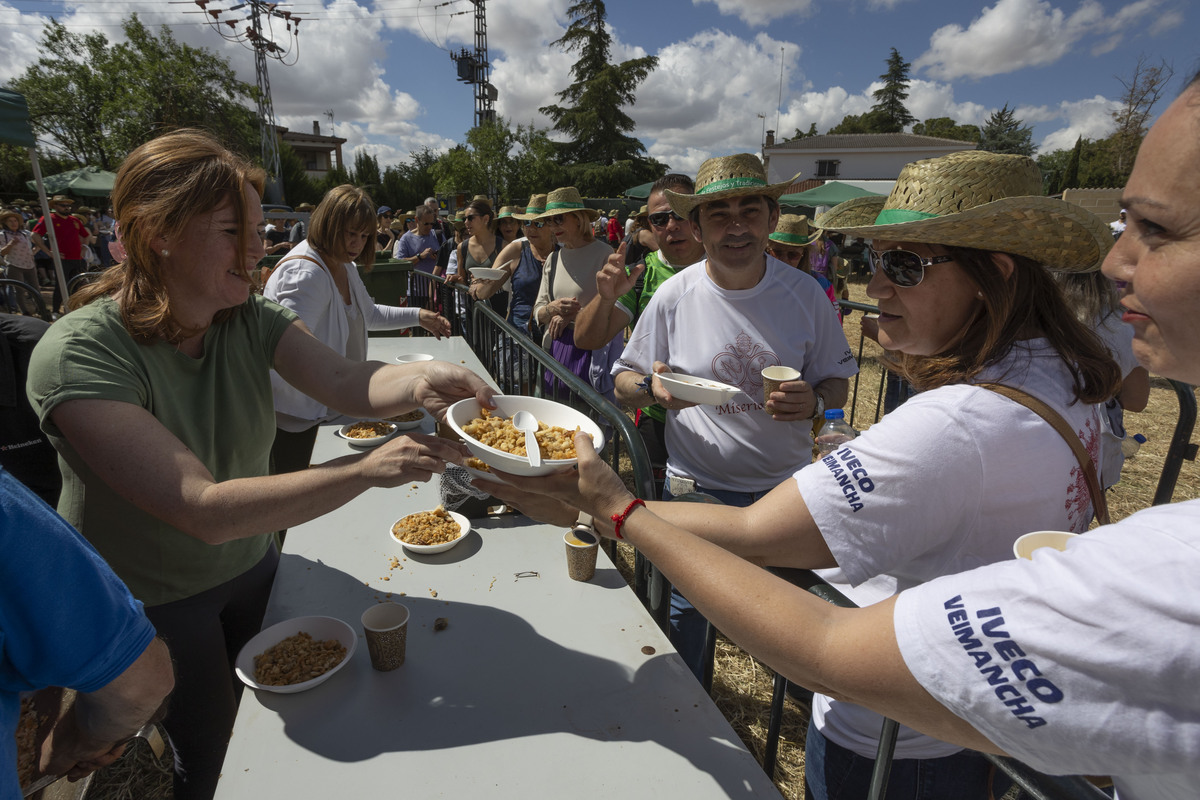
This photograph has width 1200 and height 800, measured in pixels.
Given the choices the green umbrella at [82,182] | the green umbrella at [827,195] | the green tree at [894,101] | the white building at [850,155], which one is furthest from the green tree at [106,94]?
the green tree at [894,101]

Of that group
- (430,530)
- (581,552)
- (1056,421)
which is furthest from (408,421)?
(1056,421)

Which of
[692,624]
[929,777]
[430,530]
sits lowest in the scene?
[692,624]

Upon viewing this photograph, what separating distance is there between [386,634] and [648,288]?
3.49 m

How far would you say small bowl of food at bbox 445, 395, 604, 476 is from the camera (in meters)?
1.68

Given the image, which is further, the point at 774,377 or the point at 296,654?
the point at 774,377

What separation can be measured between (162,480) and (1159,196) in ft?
6.95

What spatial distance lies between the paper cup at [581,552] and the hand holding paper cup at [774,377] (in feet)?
3.36

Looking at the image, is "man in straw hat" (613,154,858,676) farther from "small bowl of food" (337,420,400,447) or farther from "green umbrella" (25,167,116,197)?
"green umbrella" (25,167,116,197)

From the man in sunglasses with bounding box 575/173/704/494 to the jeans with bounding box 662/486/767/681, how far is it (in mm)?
533

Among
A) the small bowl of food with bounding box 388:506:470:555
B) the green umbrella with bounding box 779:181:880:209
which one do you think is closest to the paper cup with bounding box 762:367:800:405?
the small bowl of food with bounding box 388:506:470:555

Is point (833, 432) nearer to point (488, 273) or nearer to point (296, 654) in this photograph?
point (296, 654)

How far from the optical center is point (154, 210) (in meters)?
1.80

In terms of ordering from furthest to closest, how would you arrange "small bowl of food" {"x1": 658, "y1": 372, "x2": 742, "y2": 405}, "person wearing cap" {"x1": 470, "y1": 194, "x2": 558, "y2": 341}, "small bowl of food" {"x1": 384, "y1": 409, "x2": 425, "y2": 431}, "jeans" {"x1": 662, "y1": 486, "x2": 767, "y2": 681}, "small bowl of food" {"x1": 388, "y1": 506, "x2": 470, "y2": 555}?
"person wearing cap" {"x1": 470, "y1": 194, "x2": 558, "y2": 341} < "small bowl of food" {"x1": 384, "y1": 409, "x2": 425, "y2": 431} < "jeans" {"x1": 662, "y1": 486, "x2": 767, "y2": 681} < "small bowl of food" {"x1": 658, "y1": 372, "x2": 742, "y2": 405} < "small bowl of food" {"x1": 388, "y1": 506, "x2": 470, "y2": 555}

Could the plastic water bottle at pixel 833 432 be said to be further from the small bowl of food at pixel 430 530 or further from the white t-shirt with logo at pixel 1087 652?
the white t-shirt with logo at pixel 1087 652
